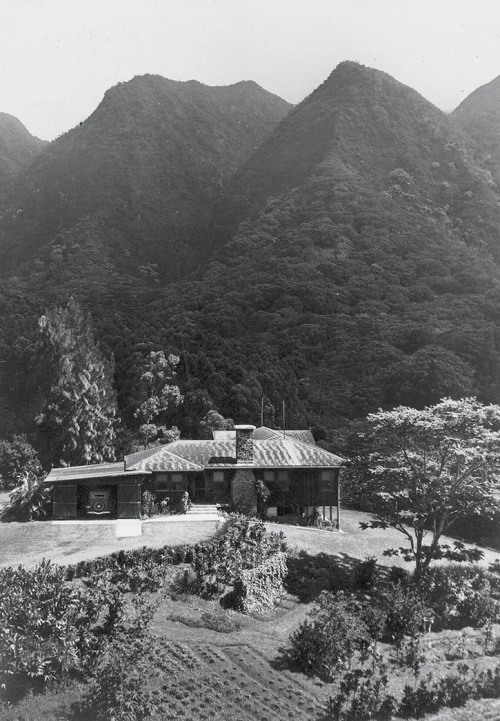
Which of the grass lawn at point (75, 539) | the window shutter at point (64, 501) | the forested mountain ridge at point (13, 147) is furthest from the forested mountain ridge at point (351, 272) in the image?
the forested mountain ridge at point (13, 147)

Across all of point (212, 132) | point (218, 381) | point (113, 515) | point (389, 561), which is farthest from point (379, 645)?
point (212, 132)

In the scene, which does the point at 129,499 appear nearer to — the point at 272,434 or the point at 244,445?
the point at 244,445

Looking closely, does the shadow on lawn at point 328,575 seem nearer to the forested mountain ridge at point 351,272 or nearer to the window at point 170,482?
the window at point 170,482

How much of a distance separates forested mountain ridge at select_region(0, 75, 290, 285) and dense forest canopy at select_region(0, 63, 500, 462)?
503 mm

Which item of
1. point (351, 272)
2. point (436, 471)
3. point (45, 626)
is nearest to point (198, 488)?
point (436, 471)

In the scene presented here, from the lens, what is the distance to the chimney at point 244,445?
37250 mm

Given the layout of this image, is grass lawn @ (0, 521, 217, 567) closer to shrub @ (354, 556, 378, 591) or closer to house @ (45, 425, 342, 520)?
house @ (45, 425, 342, 520)

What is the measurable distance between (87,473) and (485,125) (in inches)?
6602

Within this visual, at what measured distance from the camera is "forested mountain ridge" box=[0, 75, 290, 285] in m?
129

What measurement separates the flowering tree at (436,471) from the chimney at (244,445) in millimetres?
8084

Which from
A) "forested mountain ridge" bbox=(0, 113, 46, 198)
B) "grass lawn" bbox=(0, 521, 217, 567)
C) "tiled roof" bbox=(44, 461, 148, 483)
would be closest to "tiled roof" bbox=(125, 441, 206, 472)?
"tiled roof" bbox=(44, 461, 148, 483)

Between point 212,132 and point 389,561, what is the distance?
178116 millimetres

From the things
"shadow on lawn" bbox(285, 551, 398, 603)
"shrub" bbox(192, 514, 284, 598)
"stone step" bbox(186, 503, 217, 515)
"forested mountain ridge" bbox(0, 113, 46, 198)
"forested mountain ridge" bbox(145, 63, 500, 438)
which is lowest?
"shadow on lawn" bbox(285, 551, 398, 603)

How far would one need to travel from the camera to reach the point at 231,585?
2608 centimetres
